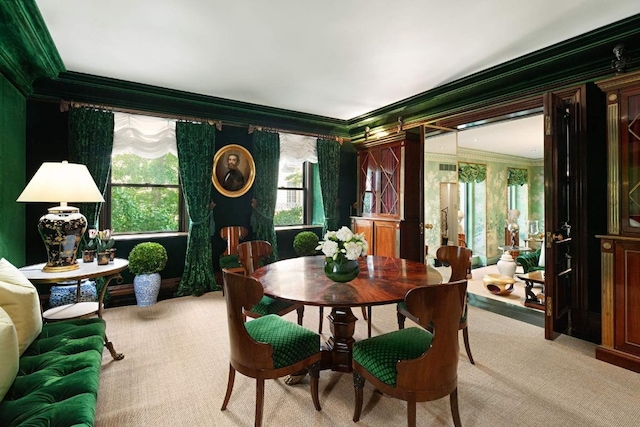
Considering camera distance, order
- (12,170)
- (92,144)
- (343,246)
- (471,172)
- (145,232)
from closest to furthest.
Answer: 1. (343,246)
2. (12,170)
3. (92,144)
4. (145,232)
5. (471,172)

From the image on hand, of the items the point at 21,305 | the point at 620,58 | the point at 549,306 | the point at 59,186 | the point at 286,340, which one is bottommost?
the point at 549,306

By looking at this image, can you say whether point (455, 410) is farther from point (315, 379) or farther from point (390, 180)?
point (390, 180)

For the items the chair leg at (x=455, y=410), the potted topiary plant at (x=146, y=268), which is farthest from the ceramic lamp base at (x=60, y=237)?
the chair leg at (x=455, y=410)

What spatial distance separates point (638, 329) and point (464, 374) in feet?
4.50

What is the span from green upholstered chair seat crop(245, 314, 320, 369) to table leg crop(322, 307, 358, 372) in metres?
0.46

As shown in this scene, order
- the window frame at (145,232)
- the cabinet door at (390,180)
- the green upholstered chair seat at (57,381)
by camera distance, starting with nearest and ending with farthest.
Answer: the green upholstered chair seat at (57,381) < the window frame at (145,232) < the cabinet door at (390,180)

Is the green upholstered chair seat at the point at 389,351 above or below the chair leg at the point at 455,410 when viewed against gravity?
above

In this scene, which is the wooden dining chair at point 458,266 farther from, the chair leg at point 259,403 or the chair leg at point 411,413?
the chair leg at point 259,403

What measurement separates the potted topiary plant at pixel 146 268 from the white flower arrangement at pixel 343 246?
2519 mm

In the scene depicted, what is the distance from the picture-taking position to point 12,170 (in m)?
2.89

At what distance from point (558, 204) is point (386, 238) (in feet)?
7.46

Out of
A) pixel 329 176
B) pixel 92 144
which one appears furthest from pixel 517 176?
pixel 92 144

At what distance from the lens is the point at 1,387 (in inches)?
48.9

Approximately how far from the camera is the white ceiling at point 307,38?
2.23m
